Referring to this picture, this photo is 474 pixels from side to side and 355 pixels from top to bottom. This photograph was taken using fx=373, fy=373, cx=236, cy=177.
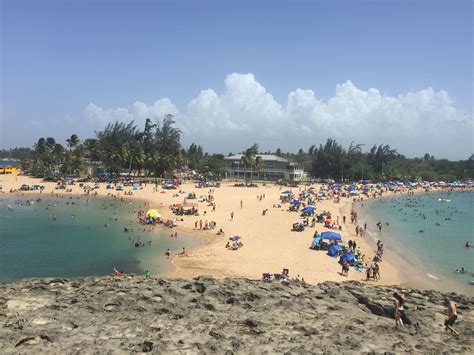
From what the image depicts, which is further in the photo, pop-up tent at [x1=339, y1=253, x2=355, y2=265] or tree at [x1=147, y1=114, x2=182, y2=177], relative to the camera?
tree at [x1=147, y1=114, x2=182, y2=177]

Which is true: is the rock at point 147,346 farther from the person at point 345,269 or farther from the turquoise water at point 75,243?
the person at point 345,269

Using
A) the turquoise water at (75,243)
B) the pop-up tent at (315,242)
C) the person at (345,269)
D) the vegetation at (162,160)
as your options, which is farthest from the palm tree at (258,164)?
the person at (345,269)

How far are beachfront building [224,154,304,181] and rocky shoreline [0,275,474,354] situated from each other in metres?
75.9

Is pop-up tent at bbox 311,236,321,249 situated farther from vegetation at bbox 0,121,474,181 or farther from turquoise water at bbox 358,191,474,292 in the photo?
vegetation at bbox 0,121,474,181

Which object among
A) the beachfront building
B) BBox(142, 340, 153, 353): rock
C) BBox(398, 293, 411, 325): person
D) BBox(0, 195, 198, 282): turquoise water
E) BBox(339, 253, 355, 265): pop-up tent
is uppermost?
the beachfront building

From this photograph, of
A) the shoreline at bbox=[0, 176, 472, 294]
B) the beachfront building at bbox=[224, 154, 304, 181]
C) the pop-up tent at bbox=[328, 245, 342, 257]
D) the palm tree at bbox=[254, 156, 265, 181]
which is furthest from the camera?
the beachfront building at bbox=[224, 154, 304, 181]

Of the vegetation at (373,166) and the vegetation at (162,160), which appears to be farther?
the vegetation at (373,166)

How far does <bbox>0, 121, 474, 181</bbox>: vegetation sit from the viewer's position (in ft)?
286

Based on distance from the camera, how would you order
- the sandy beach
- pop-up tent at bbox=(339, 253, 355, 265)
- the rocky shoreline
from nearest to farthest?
the rocky shoreline
the sandy beach
pop-up tent at bbox=(339, 253, 355, 265)

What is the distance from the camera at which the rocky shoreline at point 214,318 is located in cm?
1166

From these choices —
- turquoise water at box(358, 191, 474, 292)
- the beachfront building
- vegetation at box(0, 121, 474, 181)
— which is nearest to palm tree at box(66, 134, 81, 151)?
vegetation at box(0, 121, 474, 181)

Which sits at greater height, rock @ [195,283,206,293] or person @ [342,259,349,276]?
rock @ [195,283,206,293]

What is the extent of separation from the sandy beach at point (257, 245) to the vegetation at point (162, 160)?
93.4ft

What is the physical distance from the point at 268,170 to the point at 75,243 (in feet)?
216
